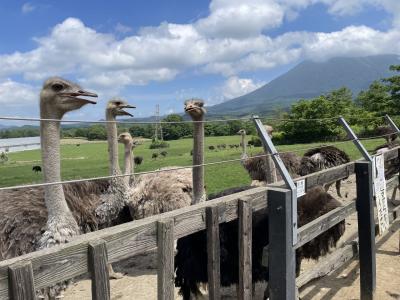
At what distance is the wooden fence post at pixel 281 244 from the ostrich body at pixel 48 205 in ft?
5.20

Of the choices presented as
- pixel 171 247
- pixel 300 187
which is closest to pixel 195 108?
pixel 300 187

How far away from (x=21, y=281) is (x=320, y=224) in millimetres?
2332

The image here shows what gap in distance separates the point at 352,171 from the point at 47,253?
305 centimetres

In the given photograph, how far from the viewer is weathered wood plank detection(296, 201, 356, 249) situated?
9.78 ft

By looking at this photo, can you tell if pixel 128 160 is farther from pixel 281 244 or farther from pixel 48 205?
pixel 281 244

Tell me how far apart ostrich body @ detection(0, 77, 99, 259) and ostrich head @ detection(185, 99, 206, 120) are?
159 cm

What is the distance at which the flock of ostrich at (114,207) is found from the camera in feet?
11.3

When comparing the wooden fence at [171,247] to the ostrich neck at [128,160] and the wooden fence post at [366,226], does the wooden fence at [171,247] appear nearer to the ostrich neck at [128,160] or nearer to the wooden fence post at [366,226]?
the wooden fence post at [366,226]

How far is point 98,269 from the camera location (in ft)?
5.62

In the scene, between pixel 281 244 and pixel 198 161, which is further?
pixel 198 161

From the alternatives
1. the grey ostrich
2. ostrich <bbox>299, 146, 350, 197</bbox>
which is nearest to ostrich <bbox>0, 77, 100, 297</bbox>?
the grey ostrich

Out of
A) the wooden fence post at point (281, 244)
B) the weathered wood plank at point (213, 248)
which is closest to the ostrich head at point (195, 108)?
the wooden fence post at point (281, 244)

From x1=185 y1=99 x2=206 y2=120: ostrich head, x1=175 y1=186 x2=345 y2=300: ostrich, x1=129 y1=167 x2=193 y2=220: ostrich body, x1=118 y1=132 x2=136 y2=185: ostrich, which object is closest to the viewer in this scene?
x1=175 y1=186 x2=345 y2=300: ostrich

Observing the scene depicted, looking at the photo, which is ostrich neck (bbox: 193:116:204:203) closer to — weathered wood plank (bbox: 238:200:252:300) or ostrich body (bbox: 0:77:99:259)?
ostrich body (bbox: 0:77:99:259)
